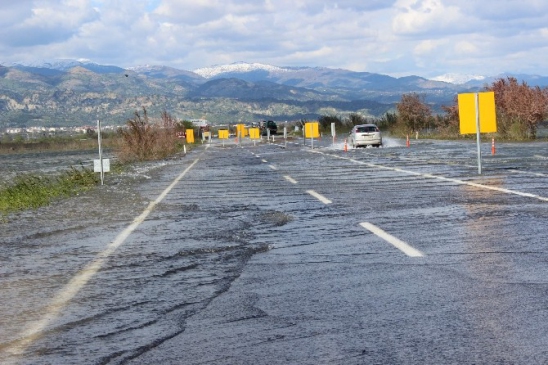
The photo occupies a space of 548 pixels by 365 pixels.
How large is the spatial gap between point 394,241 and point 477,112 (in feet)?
42.3

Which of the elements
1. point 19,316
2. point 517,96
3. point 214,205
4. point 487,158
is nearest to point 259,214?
point 214,205

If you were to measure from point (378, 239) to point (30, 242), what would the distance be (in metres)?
4.60

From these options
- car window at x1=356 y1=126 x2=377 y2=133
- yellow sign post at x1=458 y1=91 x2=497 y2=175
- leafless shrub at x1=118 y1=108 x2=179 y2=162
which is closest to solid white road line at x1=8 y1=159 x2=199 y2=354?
yellow sign post at x1=458 y1=91 x2=497 y2=175

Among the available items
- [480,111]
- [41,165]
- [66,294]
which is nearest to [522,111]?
[480,111]

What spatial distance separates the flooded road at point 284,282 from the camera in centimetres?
553

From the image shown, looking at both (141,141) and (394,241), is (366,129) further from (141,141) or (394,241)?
(394,241)

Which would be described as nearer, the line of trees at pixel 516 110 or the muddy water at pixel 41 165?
the muddy water at pixel 41 165

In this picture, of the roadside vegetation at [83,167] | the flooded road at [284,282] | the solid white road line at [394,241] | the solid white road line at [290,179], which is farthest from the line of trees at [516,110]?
the solid white road line at [394,241]

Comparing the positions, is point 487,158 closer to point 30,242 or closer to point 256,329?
point 30,242

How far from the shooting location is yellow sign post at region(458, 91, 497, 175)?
72.3ft

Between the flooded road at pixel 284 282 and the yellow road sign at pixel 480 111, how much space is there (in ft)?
22.2

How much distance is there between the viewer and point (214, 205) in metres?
15.7

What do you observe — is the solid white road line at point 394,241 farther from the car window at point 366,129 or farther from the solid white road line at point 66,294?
the car window at point 366,129

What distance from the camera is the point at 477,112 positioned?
2195cm
